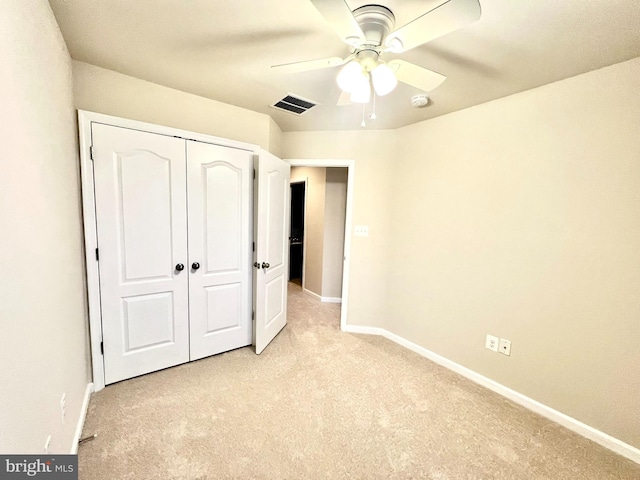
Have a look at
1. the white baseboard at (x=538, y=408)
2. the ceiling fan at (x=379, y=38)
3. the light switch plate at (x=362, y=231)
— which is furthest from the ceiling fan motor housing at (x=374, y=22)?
the white baseboard at (x=538, y=408)

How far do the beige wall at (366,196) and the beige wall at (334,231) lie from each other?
109 centimetres

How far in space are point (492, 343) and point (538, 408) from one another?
0.48m

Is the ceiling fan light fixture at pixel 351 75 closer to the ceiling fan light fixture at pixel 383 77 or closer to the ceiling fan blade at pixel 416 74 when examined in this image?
the ceiling fan light fixture at pixel 383 77

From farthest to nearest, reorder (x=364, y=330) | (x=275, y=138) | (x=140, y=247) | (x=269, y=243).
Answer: (x=364, y=330)
(x=275, y=138)
(x=269, y=243)
(x=140, y=247)

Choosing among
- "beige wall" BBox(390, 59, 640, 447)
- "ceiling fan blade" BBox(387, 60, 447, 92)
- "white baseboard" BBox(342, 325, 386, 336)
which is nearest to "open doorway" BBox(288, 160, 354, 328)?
"white baseboard" BBox(342, 325, 386, 336)

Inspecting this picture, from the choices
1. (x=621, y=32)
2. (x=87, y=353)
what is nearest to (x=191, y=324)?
(x=87, y=353)

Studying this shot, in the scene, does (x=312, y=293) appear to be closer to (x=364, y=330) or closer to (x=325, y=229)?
(x=325, y=229)

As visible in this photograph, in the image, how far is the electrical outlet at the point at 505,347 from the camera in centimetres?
205

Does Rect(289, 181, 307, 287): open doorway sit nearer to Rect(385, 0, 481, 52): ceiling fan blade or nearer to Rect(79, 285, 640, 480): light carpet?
Rect(79, 285, 640, 480): light carpet

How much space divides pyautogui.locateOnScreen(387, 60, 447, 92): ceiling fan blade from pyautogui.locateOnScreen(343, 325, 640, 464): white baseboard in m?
2.26

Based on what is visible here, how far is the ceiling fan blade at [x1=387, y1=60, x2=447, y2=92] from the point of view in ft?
4.20

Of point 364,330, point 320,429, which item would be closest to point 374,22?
point 320,429

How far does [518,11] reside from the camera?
3.89 feet

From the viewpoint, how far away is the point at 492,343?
214 cm
